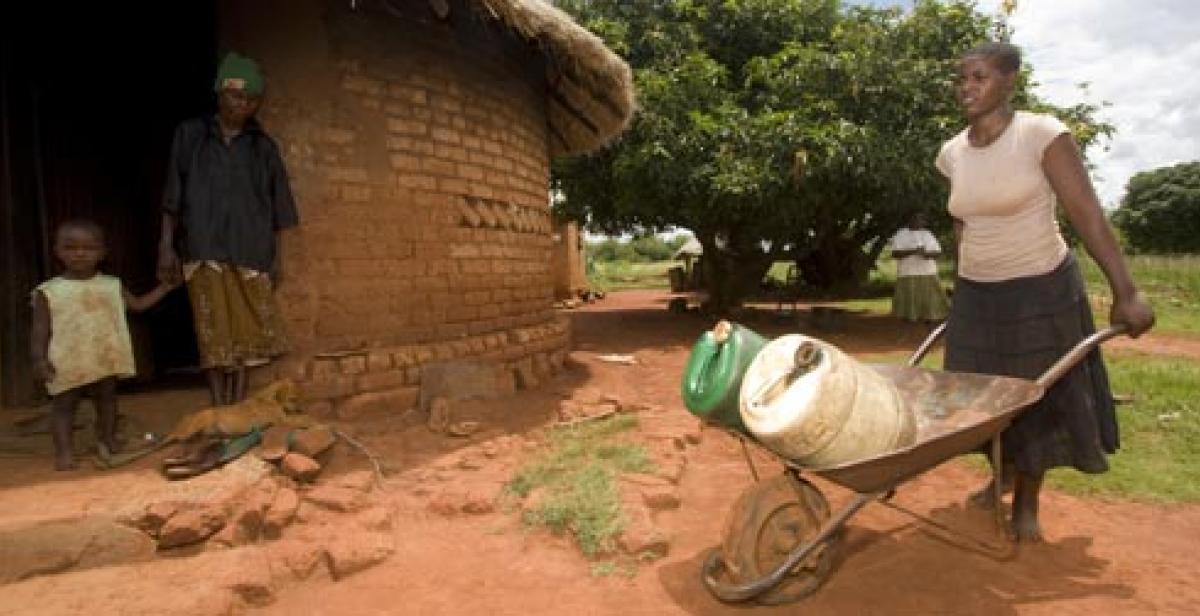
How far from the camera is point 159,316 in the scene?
6125mm

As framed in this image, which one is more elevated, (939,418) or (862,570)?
(939,418)

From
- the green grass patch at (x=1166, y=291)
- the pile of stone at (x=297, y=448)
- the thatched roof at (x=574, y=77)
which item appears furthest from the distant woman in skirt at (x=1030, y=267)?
the green grass patch at (x=1166, y=291)

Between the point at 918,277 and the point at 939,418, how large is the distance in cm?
825

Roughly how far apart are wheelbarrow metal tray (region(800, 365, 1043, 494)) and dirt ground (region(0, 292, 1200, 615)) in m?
0.44

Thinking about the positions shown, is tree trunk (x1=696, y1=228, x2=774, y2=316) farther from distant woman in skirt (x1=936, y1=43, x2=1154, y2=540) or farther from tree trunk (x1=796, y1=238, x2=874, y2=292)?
distant woman in skirt (x1=936, y1=43, x2=1154, y2=540)

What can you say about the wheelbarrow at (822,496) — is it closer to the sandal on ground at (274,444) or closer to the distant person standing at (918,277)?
the sandal on ground at (274,444)

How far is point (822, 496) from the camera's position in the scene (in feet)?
8.43

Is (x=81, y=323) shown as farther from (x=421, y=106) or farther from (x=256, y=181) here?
(x=421, y=106)

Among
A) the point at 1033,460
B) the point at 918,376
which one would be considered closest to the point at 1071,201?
the point at 918,376

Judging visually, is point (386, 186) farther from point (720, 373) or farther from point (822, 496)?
point (822, 496)

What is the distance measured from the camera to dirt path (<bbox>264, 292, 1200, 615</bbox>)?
8.70 feet

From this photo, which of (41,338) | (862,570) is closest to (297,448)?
(41,338)

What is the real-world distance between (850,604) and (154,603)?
2.37 m

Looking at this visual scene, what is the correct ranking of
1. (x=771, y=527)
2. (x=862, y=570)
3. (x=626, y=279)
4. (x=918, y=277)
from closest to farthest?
(x=771, y=527)
(x=862, y=570)
(x=918, y=277)
(x=626, y=279)
